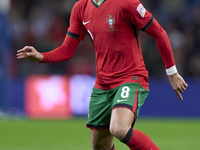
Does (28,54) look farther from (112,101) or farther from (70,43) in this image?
(112,101)

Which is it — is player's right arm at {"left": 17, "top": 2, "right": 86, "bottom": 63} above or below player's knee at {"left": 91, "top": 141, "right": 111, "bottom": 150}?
above

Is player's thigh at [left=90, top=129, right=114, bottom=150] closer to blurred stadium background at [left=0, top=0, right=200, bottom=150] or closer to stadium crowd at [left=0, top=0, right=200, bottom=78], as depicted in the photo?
blurred stadium background at [left=0, top=0, right=200, bottom=150]

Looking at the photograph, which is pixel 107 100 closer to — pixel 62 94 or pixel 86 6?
pixel 86 6

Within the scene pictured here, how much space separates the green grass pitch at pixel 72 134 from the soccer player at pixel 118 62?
8.81ft

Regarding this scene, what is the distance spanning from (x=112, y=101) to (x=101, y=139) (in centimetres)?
46

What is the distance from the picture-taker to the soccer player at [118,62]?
14.6ft

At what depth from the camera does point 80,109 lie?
12.0m

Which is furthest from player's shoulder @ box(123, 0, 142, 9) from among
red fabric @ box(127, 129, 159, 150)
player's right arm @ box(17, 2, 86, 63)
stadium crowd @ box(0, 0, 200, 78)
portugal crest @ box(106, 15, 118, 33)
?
stadium crowd @ box(0, 0, 200, 78)

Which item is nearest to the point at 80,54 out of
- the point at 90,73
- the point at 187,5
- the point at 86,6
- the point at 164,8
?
the point at 90,73

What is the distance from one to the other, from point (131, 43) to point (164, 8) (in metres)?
10.3

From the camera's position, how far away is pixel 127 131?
428cm

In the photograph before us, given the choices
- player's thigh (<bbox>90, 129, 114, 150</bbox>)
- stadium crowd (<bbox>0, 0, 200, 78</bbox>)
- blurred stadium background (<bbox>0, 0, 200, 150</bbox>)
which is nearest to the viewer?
player's thigh (<bbox>90, 129, 114, 150</bbox>)

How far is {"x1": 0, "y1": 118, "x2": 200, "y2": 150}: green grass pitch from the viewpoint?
765cm

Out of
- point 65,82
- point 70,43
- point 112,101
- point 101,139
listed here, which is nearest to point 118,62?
point 112,101
